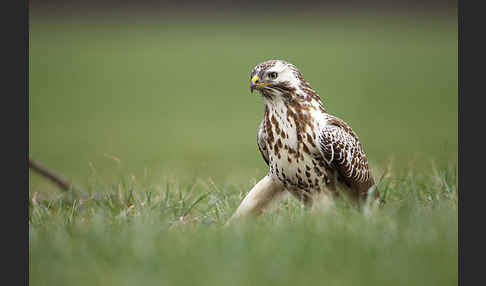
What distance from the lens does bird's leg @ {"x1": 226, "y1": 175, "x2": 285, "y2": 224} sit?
3574 mm

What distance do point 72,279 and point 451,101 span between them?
1599cm

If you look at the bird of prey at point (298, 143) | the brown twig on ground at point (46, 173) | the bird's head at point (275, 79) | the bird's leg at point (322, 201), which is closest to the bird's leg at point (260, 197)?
the bird of prey at point (298, 143)

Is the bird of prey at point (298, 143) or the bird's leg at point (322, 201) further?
the bird of prey at point (298, 143)

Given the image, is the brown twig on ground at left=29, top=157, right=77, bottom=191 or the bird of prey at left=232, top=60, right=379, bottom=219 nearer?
the bird of prey at left=232, top=60, right=379, bottom=219

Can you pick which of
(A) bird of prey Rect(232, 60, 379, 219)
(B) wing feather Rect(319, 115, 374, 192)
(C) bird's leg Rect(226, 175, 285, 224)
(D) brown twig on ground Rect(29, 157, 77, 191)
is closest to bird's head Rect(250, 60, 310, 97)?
(A) bird of prey Rect(232, 60, 379, 219)

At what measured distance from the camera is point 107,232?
9.74 feet

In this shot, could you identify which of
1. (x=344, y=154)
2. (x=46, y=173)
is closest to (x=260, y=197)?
(x=344, y=154)

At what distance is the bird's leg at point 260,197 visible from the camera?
3574mm

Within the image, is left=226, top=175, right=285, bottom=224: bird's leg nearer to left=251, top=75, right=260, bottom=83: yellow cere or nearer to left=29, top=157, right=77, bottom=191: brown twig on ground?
left=251, top=75, right=260, bottom=83: yellow cere

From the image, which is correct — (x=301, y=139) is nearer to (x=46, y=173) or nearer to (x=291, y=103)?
(x=291, y=103)

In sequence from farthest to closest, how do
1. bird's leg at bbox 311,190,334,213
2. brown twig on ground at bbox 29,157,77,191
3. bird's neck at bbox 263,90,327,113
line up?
brown twig on ground at bbox 29,157,77,191
bird's neck at bbox 263,90,327,113
bird's leg at bbox 311,190,334,213

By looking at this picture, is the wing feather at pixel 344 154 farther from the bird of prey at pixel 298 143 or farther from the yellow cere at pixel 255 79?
the yellow cere at pixel 255 79

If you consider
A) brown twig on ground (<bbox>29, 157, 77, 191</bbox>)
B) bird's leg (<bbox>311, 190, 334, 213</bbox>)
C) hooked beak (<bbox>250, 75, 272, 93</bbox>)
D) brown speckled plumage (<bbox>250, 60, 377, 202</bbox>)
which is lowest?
bird's leg (<bbox>311, 190, 334, 213</bbox>)

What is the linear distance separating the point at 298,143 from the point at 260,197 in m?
0.45
